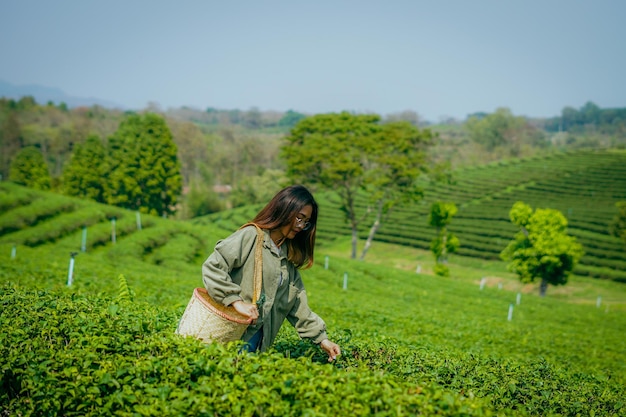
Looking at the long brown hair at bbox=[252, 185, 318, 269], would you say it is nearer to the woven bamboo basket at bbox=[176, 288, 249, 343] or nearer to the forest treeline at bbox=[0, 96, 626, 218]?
the woven bamboo basket at bbox=[176, 288, 249, 343]

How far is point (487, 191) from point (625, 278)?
2579 centimetres

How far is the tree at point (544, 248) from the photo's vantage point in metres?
37.5

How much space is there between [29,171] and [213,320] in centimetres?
6264

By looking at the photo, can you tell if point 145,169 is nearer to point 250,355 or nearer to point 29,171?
point 29,171

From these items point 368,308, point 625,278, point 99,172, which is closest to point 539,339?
point 368,308

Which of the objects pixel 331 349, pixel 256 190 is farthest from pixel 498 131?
pixel 331 349

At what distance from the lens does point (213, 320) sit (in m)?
3.86

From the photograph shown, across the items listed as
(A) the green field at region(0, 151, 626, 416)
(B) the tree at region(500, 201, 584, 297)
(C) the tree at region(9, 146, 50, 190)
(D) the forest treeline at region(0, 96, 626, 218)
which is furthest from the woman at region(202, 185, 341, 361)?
(C) the tree at region(9, 146, 50, 190)

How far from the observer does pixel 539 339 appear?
14320mm

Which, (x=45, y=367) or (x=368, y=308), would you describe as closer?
(x=45, y=367)

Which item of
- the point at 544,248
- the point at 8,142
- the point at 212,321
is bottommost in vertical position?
the point at 544,248

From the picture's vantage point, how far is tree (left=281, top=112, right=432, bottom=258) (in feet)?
120

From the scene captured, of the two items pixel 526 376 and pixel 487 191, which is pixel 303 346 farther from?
pixel 487 191

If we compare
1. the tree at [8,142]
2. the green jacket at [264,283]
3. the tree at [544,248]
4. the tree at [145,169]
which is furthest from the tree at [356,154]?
the tree at [8,142]
